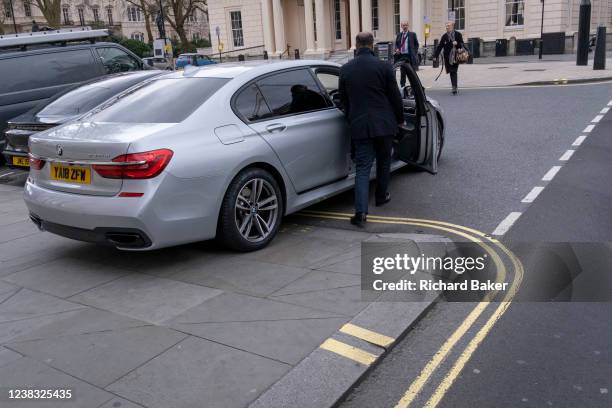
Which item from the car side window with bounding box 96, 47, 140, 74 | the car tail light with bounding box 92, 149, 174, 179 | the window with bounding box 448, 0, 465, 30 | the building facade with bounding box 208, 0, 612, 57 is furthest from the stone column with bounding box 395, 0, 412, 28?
the car tail light with bounding box 92, 149, 174, 179

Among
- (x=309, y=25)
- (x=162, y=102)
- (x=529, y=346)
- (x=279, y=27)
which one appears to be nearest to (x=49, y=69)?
Answer: (x=162, y=102)

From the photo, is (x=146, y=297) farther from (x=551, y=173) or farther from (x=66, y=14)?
(x=66, y=14)

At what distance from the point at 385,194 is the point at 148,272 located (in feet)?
9.15

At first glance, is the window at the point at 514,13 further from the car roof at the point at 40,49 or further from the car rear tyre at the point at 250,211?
the car rear tyre at the point at 250,211

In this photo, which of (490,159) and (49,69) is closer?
(490,159)

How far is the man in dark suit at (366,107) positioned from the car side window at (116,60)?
6.49 meters

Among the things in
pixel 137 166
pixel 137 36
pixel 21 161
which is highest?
pixel 137 36

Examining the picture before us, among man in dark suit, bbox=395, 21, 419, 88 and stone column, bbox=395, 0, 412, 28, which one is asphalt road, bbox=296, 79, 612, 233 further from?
stone column, bbox=395, 0, 412, 28

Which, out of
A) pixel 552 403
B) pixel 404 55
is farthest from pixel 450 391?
pixel 404 55

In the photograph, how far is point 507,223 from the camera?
5785 mm

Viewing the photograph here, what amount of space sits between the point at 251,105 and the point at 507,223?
2.69 meters

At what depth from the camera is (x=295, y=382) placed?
3.27m

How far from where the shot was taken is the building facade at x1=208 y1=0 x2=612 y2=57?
109 feet

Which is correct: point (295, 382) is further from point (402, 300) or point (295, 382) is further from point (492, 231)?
point (492, 231)
